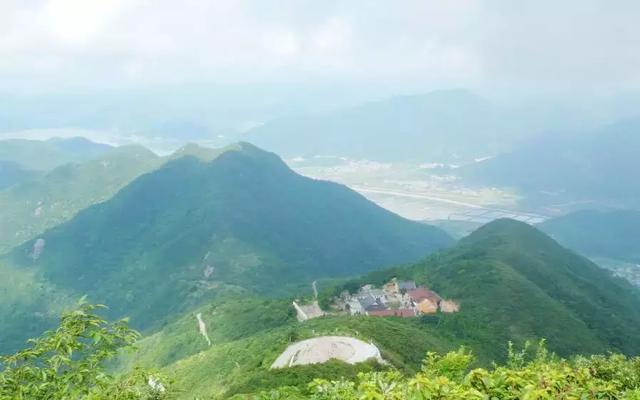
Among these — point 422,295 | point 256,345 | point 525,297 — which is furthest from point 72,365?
point 525,297

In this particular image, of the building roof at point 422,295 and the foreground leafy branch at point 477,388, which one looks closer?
the foreground leafy branch at point 477,388

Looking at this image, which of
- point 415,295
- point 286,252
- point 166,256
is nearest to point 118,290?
point 166,256

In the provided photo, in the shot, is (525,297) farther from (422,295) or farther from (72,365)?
(72,365)

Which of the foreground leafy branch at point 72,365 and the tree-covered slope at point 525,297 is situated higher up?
the foreground leafy branch at point 72,365

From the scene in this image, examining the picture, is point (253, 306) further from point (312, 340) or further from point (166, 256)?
point (166, 256)

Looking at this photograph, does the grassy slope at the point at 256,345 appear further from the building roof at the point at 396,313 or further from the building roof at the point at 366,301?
the building roof at the point at 366,301

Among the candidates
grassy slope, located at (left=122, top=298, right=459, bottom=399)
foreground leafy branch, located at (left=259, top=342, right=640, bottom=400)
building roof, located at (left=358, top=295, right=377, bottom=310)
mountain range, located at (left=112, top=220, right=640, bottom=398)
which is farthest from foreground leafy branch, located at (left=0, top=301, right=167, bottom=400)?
building roof, located at (left=358, top=295, right=377, bottom=310)

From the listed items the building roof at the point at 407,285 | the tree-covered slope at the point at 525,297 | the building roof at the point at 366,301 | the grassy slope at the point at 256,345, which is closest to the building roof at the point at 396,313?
the building roof at the point at 366,301
